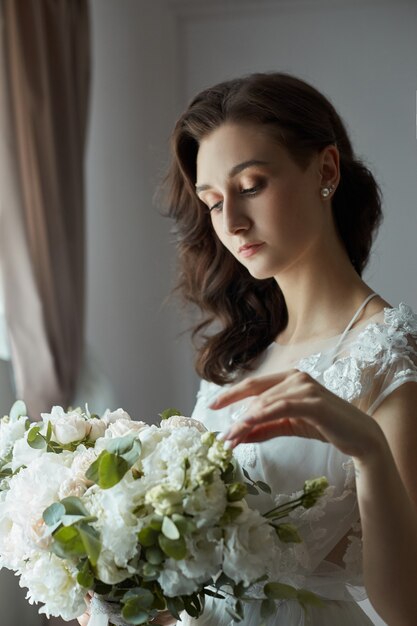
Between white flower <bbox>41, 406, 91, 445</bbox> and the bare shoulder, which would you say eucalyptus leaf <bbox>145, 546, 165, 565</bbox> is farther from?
the bare shoulder

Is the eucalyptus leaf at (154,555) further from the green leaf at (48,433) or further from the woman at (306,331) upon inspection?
the green leaf at (48,433)

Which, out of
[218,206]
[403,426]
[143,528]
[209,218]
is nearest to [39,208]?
[209,218]

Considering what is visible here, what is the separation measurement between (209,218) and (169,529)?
3.34 feet

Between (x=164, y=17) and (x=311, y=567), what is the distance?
2471 millimetres

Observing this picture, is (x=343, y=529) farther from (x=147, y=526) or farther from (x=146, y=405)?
(x=146, y=405)

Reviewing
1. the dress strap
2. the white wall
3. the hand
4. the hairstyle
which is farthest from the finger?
the white wall

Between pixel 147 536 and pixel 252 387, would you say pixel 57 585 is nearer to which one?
pixel 147 536

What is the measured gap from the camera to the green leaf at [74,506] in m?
1.36

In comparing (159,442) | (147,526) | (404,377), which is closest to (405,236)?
(404,377)

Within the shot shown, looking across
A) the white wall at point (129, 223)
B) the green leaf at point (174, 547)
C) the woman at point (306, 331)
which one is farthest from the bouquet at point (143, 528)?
the white wall at point (129, 223)

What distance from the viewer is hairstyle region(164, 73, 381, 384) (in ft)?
6.08

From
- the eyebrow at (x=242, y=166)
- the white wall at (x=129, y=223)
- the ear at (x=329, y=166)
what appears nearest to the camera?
the eyebrow at (x=242, y=166)

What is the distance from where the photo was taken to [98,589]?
1377mm

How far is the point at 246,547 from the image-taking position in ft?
4.25
